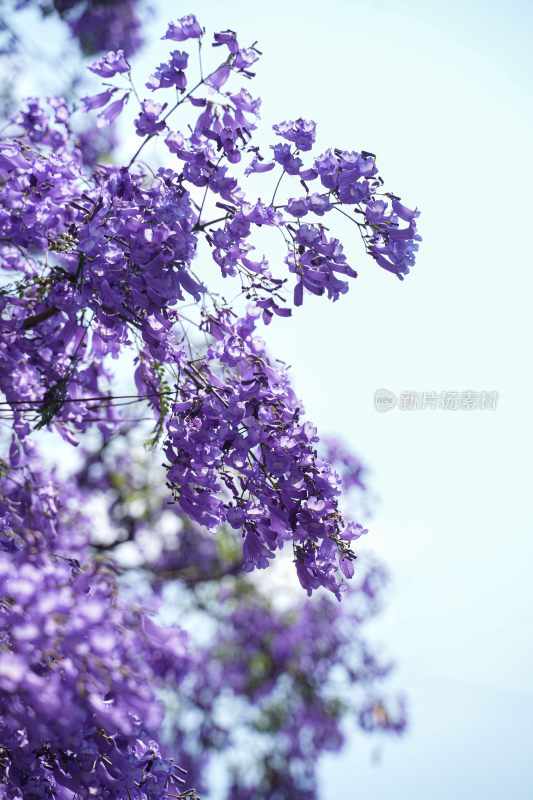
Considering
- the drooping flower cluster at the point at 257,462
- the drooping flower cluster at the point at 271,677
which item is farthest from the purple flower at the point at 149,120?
the drooping flower cluster at the point at 271,677

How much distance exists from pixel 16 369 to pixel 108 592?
40.6 inches

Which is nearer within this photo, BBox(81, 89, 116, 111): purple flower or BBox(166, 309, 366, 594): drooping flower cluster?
BBox(166, 309, 366, 594): drooping flower cluster

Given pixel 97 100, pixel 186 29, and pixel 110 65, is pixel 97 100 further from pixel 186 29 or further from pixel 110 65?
pixel 186 29

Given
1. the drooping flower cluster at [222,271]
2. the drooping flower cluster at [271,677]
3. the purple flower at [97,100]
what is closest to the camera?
the drooping flower cluster at [222,271]

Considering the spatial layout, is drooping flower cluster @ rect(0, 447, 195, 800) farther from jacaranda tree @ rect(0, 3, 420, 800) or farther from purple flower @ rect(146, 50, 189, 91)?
purple flower @ rect(146, 50, 189, 91)

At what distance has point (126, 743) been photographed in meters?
2.04

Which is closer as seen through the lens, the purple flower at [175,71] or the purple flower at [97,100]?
the purple flower at [175,71]

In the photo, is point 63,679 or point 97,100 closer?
point 63,679

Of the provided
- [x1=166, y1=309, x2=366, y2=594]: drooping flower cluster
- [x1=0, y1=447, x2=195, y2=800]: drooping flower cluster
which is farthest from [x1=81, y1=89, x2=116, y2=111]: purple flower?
[x1=0, y1=447, x2=195, y2=800]: drooping flower cluster

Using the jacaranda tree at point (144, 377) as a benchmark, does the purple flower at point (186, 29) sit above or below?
above

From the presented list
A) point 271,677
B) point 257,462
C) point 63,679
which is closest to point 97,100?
point 257,462

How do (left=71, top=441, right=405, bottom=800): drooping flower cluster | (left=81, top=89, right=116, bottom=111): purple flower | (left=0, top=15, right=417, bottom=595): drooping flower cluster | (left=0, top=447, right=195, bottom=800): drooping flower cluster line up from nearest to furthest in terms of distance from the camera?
(left=0, top=447, right=195, bottom=800): drooping flower cluster → (left=0, top=15, right=417, bottom=595): drooping flower cluster → (left=81, top=89, right=116, bottom=111): purple flower → (left=71, top=441, right=405, bottom=800): drooping flower cluster

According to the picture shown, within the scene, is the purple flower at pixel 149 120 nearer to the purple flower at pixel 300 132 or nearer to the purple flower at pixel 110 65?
the purple flower at pixel 110 65

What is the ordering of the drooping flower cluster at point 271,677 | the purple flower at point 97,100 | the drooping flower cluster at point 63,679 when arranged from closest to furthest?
the drooping flower cluster at point 63,679 < the purple flower at point 97,100 < the drooping flower cluster at point 271,677
